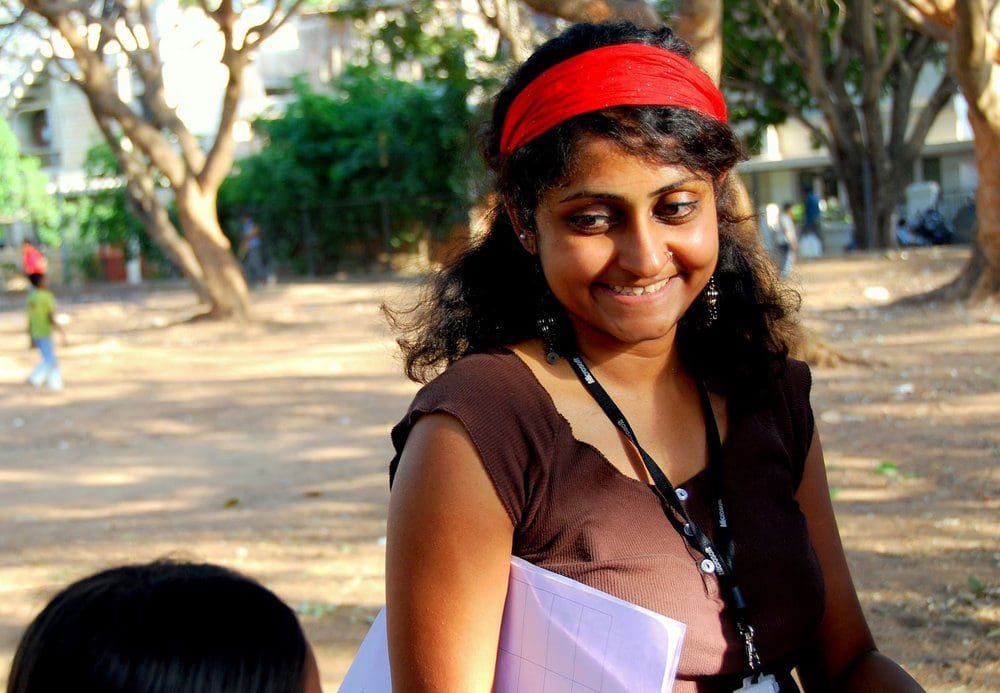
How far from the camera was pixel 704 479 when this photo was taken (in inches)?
78.0

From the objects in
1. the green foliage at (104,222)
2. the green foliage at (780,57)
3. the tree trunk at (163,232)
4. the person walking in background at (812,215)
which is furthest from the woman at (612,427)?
the green foliage at (104,222)

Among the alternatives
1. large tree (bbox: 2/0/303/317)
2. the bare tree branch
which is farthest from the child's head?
large tree (bbox: 2/0/303/317)

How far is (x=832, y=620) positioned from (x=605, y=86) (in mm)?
1021

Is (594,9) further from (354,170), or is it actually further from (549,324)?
(354,170)

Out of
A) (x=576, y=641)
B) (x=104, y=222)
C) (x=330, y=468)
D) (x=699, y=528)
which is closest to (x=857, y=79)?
(x=104, y=222)

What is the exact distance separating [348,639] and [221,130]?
14.0 m

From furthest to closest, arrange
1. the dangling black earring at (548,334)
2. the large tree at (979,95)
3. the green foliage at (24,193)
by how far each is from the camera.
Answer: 1. the green foliage at (24,193)
2. the large tree at (979,95)
3. the dangling black earring at (548,334)

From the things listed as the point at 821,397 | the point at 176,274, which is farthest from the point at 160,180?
the point at 821,397

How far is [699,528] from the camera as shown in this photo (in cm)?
190

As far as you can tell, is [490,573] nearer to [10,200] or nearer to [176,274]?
[176,274]

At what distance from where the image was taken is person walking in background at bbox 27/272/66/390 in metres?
12.9

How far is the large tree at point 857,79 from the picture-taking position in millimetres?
22953

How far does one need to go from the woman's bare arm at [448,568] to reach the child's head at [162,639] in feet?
0.83

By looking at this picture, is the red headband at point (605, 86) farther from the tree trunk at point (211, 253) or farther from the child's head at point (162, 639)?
the tree trunk at point (211, 253)
